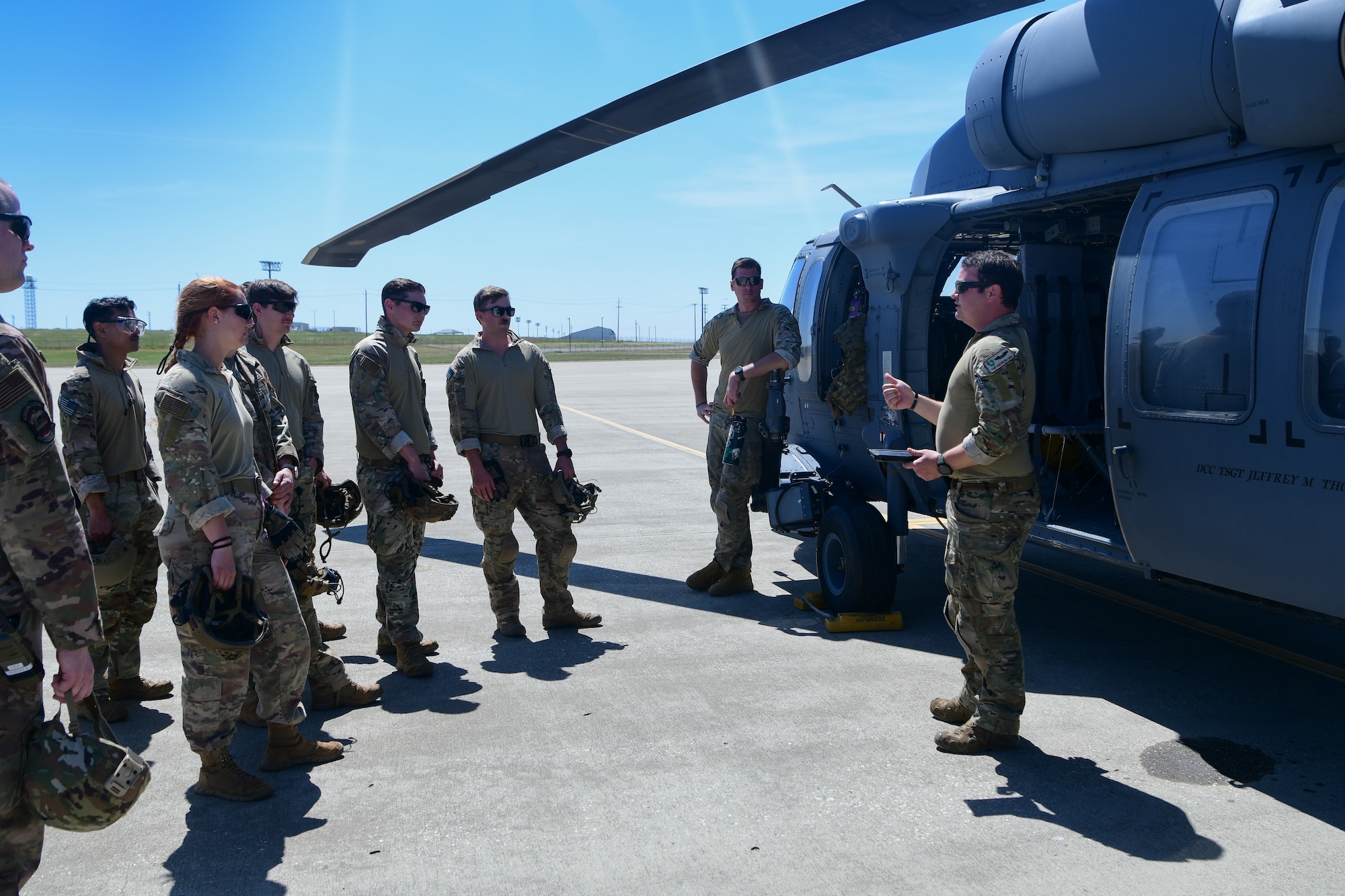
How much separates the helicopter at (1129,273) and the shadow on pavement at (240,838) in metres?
3.07

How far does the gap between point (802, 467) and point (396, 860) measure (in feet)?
13.7

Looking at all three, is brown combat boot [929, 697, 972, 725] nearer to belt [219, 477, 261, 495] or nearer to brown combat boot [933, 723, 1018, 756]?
brown combat boot [933, 723, 1018, 756]

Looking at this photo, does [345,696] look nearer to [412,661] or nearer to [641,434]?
[412,661]

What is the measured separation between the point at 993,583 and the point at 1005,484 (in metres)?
0.42

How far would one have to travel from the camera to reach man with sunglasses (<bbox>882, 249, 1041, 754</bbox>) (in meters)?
3.96

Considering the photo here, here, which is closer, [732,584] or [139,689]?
[139,689]

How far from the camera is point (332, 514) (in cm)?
514

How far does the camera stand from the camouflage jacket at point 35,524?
7.75 ft

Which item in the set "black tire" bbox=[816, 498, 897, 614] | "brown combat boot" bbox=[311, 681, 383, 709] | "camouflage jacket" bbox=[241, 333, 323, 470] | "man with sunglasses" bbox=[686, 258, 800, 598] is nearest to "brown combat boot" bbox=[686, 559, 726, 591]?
"man with sunglasses" bbox=[686, 258, 800, 598]

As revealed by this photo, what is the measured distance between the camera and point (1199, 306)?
4.19m

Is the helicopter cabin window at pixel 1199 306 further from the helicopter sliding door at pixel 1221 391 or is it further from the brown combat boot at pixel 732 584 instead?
the brown combat boot at pixel 732 584

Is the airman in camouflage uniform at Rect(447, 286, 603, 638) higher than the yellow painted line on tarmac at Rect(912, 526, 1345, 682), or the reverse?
the airman in camouflage uniform at Rect(447, 286, 603, 638)

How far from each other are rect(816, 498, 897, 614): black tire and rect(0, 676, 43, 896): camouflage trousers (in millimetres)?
4347

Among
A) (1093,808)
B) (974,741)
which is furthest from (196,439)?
(1093,808)
